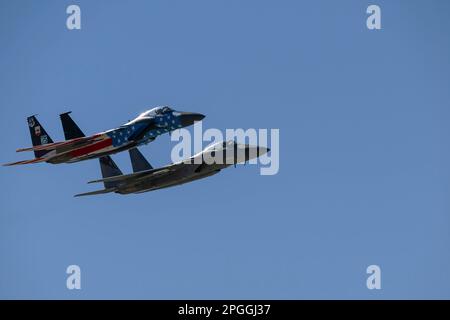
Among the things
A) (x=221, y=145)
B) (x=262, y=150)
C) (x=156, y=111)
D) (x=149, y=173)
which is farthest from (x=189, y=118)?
A: (x=262, y=150)

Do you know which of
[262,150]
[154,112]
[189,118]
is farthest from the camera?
[154,112]

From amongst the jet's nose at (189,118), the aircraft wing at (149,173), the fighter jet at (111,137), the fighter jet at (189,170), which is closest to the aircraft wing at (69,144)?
the fighter jet at (111,137)

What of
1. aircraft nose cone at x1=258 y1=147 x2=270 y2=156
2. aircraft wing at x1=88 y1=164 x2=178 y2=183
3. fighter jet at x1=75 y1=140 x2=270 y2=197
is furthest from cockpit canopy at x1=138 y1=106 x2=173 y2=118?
aircraft nose cone at x1=258 y1=147 x2=270 y2=156

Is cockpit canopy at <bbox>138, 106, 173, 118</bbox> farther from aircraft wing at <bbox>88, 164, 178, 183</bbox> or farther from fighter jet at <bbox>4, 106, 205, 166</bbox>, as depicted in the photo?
aircraft wing at <bbox>88, 164, 178, 183</bbox>

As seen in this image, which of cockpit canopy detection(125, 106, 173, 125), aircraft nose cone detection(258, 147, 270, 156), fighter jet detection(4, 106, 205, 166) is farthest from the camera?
cockpit canopy detection(125, 106, 173, 125)

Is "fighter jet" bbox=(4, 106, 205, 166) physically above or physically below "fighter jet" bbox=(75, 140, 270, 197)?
above

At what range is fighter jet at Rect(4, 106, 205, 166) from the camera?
76500mm

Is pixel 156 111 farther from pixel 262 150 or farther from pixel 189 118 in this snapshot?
pixel 262 150

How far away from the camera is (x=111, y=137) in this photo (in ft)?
254

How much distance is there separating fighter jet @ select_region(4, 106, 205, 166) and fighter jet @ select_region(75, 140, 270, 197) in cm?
224

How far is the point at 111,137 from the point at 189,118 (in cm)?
566
